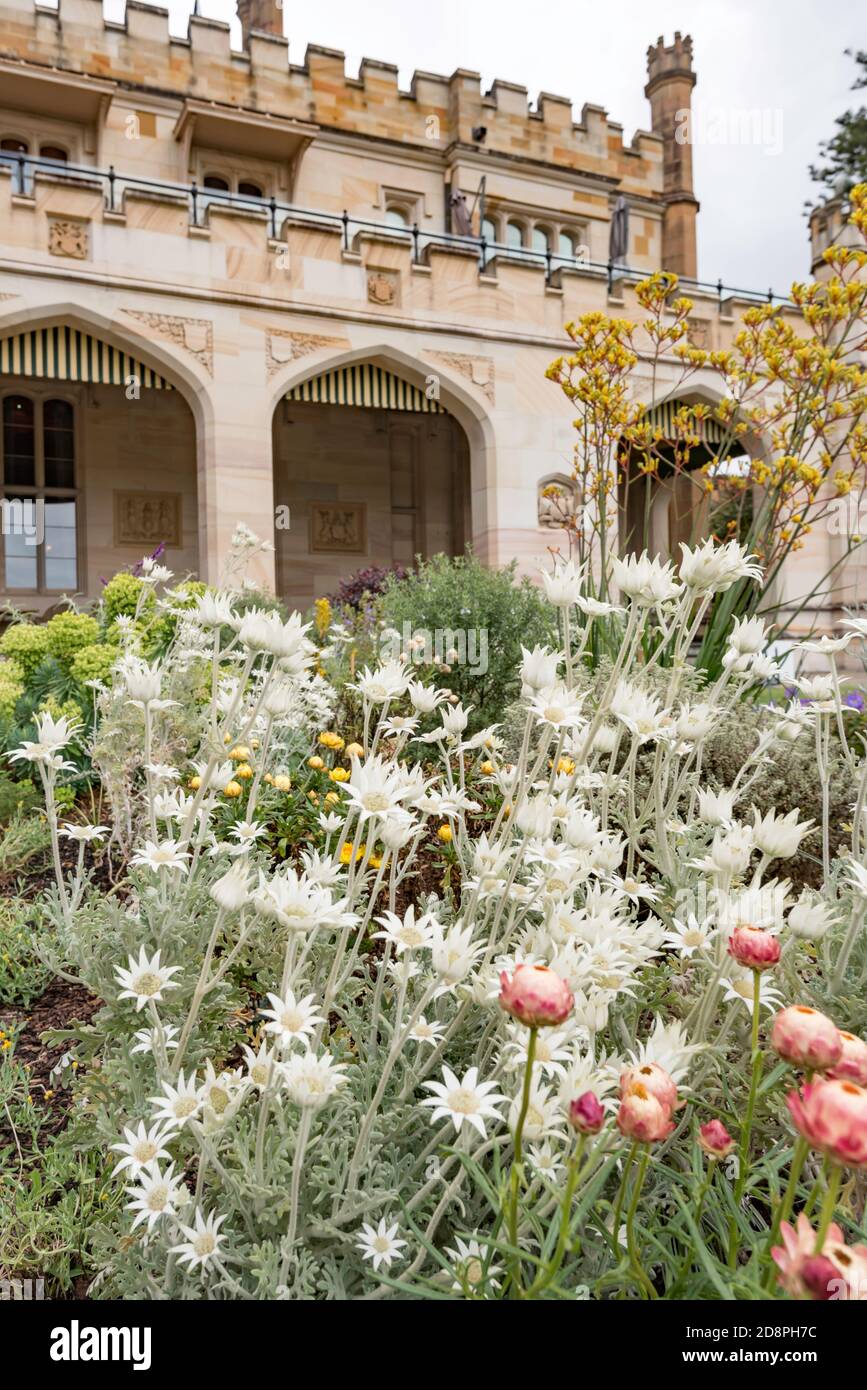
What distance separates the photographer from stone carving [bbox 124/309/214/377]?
30.6 feet

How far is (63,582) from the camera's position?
12.5 m

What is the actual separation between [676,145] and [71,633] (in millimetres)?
16107

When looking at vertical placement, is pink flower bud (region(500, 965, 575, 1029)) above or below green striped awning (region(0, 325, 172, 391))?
below

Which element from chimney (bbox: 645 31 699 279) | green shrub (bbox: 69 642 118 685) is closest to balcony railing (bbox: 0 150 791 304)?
chimney (bbox: 645 31 699 279)

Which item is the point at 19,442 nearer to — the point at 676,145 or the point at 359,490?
the point at 359,490

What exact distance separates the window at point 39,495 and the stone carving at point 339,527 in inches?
139

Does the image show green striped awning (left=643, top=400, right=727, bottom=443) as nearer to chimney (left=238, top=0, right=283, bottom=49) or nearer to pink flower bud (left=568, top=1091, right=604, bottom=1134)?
chimney (left=238, top=0, right=283, bottom=49)

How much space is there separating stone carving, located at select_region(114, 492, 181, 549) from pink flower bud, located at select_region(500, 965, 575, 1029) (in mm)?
12825

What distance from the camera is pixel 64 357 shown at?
956 cm

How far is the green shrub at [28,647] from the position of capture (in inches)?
195

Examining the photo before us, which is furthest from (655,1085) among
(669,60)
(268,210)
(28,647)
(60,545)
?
(669,60)

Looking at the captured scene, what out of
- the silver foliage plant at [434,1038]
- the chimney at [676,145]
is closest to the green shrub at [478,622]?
the silver foliage plant at [434,1038]
